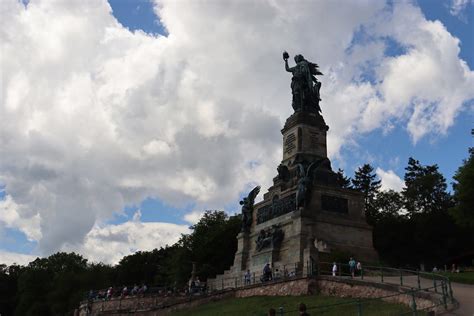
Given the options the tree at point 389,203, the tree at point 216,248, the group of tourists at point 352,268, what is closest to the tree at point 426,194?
the tree at point 389,203

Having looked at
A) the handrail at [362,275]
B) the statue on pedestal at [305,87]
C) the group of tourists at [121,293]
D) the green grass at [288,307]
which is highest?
the statue on pedestal at [305,87]

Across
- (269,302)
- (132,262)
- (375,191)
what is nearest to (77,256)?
(132,262)

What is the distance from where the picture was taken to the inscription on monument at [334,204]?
36.3 m

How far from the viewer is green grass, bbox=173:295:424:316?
789 inches

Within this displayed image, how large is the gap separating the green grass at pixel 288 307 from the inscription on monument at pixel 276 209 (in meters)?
8.06

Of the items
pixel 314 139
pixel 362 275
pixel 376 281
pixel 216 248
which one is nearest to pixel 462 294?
pixel 376 281

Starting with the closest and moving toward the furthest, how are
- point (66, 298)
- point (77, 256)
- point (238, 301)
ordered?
point (238, 301) → point (66, 298) → point (77, 256)

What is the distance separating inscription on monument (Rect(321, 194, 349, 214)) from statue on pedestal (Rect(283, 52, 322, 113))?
28.6ft

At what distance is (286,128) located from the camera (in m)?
42.8

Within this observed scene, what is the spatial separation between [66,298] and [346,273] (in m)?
53.2

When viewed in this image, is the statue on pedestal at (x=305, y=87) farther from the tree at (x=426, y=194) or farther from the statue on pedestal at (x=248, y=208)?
the tree at (x=426, y=194)

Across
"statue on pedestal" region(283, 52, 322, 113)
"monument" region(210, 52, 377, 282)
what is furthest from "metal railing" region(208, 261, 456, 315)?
"statue on pedestal" region(283, 52, 322, 113)

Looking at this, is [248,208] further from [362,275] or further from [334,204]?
[362,275]

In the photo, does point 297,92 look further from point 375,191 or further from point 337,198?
point 375,191
